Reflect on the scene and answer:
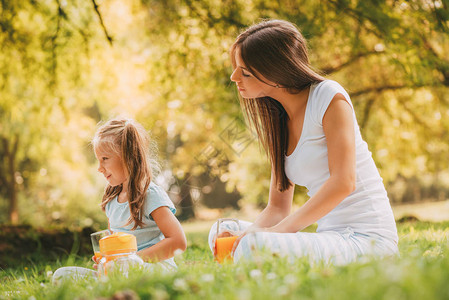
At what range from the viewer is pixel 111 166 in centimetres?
264

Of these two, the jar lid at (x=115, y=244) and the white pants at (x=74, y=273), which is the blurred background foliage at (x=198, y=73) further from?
the jar lid at (x=115, y=244)

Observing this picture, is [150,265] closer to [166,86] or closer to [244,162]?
[166,86]

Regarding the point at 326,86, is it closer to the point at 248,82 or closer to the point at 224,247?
the point at 248,82

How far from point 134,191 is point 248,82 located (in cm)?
87

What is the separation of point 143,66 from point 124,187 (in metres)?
5.00

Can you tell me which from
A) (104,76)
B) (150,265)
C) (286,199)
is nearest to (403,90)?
(104,76)

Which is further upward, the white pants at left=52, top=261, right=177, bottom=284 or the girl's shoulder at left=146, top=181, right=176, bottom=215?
the girl's shoulder at left=146, top=181, right=176, bottom=215

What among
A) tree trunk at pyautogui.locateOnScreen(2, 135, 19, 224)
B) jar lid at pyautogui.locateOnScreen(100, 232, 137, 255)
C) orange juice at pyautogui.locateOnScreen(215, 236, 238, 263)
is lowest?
tree trunk at pyautogui.locateOnScreen(2, 135, 19, 224)

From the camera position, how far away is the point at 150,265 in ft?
6.30

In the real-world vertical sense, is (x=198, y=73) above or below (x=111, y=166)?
above

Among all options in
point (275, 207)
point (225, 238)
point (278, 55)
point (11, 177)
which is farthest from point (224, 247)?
point (11, 177)

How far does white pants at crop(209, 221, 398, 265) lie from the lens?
180 centimetres

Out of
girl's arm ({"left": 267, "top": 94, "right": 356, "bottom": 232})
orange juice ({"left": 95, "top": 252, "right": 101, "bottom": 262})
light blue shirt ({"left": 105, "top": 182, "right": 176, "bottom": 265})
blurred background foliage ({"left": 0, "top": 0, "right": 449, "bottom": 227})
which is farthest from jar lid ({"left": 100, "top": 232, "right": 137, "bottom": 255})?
blurred background foliage ({"left": 0, "top": 0, "right": 449, "bottom": 227})

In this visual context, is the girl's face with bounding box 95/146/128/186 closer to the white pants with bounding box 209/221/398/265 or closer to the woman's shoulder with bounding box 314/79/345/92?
the white pants with bounding box 209/221/398/265
